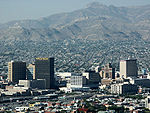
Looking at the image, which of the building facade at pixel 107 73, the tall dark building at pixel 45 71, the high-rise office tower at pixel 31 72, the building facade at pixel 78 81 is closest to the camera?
the tall dark building at pixel 45 71

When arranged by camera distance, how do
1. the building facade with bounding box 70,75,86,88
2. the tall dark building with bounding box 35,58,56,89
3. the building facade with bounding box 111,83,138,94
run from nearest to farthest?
the building facade with bounding box 111,83,138,94 → the tall dark building with bounding box 35,58,56,89 → the building facade with bounding box 70,75,86,88

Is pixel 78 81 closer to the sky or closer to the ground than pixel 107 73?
closer to the ground

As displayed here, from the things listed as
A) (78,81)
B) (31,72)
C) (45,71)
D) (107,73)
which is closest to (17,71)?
(31,72)

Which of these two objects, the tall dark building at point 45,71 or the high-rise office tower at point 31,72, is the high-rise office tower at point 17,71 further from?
the tall dark building at point 45,71

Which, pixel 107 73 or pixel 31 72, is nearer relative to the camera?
pixel 31 72

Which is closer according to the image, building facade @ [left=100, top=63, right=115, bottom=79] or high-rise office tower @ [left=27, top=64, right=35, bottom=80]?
high-rise office tower @ [left=27, top=64, right=35, bottom=80]

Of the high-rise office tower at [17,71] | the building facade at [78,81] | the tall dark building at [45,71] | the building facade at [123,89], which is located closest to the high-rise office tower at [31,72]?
the high-rise office tower at [17,71]

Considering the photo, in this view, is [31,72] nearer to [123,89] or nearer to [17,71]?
[17,71]

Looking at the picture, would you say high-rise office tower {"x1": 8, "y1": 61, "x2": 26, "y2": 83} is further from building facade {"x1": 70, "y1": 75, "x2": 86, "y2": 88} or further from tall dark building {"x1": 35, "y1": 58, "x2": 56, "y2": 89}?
building facade {"x1": 70, "y1": 75, "x2": 86, "y2": 88}

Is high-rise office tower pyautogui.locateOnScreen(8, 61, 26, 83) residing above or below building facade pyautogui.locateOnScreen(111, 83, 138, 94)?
above

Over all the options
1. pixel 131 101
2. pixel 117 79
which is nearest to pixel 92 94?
pixel 131 101

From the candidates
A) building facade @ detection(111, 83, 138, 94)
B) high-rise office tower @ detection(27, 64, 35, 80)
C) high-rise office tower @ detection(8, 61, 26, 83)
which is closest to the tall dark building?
high-rise office tower @ detection(27, 64, 35, 80)
